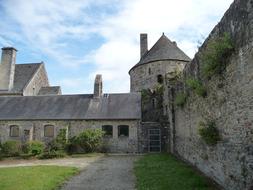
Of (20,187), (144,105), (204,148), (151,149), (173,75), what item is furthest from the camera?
(144,105)

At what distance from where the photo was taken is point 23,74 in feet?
102

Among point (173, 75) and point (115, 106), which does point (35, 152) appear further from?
point (173, 75)

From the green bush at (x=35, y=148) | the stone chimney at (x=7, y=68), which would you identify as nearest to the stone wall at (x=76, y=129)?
the green bush at (x=35, y=148)

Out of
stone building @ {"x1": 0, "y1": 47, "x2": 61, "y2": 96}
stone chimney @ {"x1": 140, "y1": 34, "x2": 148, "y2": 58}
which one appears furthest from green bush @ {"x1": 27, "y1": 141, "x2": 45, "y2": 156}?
stone chimney @ {"x1": 140, "y1": 34, "x2": 148, "y2": 58}

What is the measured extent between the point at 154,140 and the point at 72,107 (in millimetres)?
7076

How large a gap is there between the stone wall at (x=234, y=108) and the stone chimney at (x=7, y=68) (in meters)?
24.1

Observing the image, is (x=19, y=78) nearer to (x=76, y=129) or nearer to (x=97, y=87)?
(x=97, y=87)

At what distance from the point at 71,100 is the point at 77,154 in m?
5.67

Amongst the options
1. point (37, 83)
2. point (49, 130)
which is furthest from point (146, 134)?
point (37, 83)

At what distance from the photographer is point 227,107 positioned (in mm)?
7516

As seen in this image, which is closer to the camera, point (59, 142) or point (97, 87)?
point (59, 142)

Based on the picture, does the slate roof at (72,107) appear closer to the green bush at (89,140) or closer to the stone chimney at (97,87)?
the stone chimney at (97,87)

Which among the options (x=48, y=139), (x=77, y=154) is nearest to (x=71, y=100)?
(x=48, y=139)

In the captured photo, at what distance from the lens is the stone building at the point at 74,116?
A: 2134 cm
